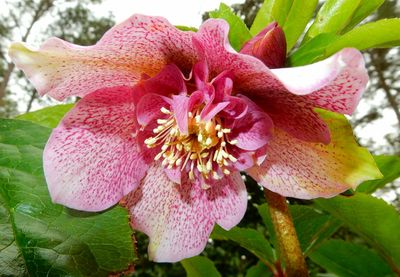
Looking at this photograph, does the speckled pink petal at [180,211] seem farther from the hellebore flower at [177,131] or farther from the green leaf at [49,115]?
the green leaf at [49,115]

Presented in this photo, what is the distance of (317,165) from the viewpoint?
0.75m

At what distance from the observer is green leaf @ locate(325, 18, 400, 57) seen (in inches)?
26.1

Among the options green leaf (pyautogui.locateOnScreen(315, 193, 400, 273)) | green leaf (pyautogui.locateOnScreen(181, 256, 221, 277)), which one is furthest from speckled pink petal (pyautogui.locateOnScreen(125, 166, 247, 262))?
green leaf (pyautogui.locateOnScreen(181, 256, 221, 277))

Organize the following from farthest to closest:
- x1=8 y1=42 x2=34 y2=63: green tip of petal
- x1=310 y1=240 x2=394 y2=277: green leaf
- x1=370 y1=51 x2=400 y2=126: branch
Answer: x1=370 y1=51 x2=400 y2=126: branch → x1=310 y1=240 x2=394 y2=277: green leaf → x1=8 y1=42 x2=34 y2=63: green tip of petal

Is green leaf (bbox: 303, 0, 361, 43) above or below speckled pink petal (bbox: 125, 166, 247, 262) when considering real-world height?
above

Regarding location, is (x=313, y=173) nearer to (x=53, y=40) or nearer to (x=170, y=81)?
(x=170, y=81)

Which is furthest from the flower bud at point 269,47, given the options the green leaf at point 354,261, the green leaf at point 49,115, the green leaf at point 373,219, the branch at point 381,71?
the branch at point 381,71

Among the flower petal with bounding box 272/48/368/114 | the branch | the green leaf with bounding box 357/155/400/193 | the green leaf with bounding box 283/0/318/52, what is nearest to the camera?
the flower petal with bounding box 272/48/368/114

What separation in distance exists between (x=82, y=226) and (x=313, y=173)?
1.28 ft

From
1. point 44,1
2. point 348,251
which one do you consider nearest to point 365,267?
point 348,251

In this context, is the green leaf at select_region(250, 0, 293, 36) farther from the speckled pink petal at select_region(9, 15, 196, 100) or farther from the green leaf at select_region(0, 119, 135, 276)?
the green leaf at select_region(0, 119, 135, 276)

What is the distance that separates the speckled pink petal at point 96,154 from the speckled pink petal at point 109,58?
3cm

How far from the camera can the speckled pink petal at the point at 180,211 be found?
0.76 metres

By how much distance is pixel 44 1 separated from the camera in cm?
1285
